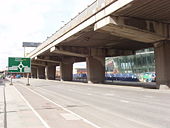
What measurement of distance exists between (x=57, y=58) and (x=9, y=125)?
2463 inches

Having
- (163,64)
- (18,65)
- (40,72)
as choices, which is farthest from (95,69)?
(40,72)

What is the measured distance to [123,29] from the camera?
85.1 feet

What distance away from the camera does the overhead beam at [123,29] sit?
25.3 meters

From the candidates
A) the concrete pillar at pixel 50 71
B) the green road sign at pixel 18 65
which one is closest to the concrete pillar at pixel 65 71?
the concrete pillar at pixel 50 71

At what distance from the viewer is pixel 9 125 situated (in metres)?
8.77

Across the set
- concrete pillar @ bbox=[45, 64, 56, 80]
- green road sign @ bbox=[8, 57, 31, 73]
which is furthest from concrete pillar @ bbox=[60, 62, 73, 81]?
green road sign @ bbox=[8, 57, 31, 73]

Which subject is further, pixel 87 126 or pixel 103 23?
pixel 103 23

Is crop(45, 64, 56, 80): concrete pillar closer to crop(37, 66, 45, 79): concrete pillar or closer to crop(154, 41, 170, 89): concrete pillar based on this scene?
crop(37, 66, 45, 79): concrete pillar

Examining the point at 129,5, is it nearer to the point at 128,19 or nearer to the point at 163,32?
the point at 128,19

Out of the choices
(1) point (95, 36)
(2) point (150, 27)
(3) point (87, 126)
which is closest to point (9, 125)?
(3) point (87, 126)

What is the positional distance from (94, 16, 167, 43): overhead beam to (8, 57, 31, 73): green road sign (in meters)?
23.3


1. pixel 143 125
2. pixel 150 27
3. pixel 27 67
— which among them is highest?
pixel 150 27

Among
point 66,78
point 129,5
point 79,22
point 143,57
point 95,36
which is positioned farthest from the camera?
point 143,57

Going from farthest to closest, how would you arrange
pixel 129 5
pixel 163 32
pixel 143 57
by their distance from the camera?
1. pixel 143 57
2. pixel 163 32
3. pixel 129 5
